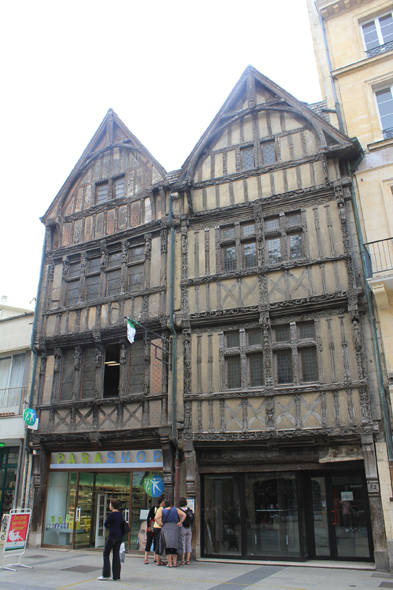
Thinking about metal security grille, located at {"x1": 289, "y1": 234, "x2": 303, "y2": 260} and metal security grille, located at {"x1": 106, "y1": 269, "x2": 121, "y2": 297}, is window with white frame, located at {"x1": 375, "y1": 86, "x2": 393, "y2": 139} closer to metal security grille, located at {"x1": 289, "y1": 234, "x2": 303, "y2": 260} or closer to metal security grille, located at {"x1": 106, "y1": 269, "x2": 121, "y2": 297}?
metal security grille, located at {"x1": 289, "y1": 234, "x2": 303, "y2": 260}

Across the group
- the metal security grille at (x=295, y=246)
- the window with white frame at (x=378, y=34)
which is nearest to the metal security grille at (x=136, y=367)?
the metal security grille at (x=295, y=246)

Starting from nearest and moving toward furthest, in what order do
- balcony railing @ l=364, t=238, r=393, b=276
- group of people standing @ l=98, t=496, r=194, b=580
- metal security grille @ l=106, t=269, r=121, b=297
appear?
1. group of people standing @ l=98, t=496, r=194, b=580
2. balcony railing @ l=364, t=238, r=393, b=276
3. metal security grille @ l=106, t=269, r=121, b=297

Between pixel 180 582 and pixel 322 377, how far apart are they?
5.27m

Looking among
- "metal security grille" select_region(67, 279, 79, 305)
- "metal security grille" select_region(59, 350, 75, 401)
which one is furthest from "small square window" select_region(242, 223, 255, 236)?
"metal security grille" select_region(59, 350, 75, 401)

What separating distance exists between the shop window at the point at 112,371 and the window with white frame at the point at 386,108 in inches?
390

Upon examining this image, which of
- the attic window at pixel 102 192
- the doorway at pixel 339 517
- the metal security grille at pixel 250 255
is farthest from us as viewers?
the attic window at pixel 102 192

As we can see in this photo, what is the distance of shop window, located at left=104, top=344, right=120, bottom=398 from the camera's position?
14.6 metres

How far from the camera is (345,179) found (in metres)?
12.4

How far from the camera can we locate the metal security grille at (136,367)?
1397cm

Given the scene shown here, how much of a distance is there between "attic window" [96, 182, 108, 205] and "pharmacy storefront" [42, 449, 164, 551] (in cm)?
852

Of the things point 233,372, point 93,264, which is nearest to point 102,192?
point 93,264

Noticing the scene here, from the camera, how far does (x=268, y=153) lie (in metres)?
14.0

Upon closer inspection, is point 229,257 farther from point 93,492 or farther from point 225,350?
point 93,492

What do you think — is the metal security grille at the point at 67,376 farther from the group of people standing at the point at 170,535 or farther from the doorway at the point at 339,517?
the doorway at the point at 339,517
